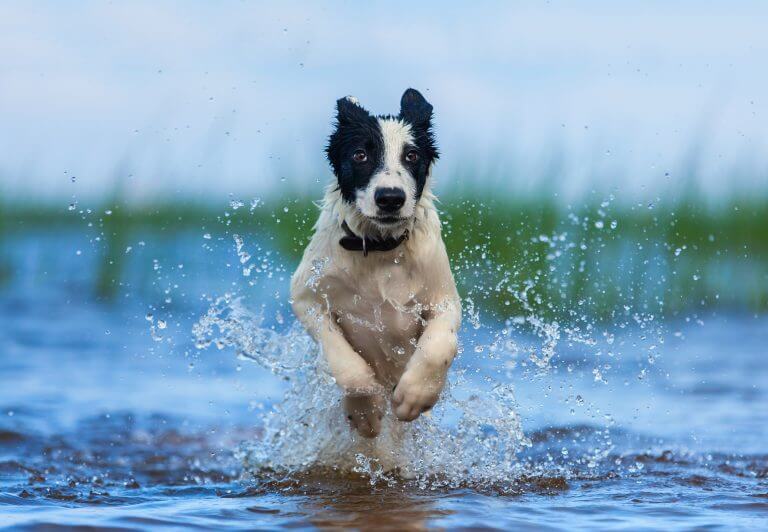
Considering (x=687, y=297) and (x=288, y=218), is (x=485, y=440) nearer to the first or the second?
(x=288, y=218)

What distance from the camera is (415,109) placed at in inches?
225

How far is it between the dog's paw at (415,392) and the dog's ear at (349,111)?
1.25 metres

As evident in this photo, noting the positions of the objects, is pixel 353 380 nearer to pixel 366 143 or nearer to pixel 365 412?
pixel 365 412

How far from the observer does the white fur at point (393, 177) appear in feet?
17.3

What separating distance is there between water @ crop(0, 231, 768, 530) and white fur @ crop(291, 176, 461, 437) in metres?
0.56

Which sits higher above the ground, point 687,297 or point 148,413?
point 687,297

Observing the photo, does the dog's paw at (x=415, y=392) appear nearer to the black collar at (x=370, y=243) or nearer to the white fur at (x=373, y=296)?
the white fur at (x=373, y=296)

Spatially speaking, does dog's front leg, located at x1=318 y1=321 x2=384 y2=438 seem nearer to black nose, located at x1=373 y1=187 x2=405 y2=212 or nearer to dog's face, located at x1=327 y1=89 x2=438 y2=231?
dog's face, located at x1=327 y1=89 x2=438 y2=231

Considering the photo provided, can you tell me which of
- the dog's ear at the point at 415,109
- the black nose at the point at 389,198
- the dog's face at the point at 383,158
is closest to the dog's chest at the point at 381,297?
the dog's face at the point at 383,158

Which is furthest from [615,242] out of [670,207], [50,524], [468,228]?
[50,524]

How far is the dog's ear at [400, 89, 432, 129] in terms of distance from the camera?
566 centimetres

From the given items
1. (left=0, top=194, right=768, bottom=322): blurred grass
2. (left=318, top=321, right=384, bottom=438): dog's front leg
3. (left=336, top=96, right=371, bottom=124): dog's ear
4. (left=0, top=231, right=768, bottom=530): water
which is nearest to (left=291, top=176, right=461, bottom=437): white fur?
(left=318, top=321, right=384, bottom=438): dog's front leg

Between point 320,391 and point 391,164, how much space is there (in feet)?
5.01

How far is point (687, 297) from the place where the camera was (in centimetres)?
1273
